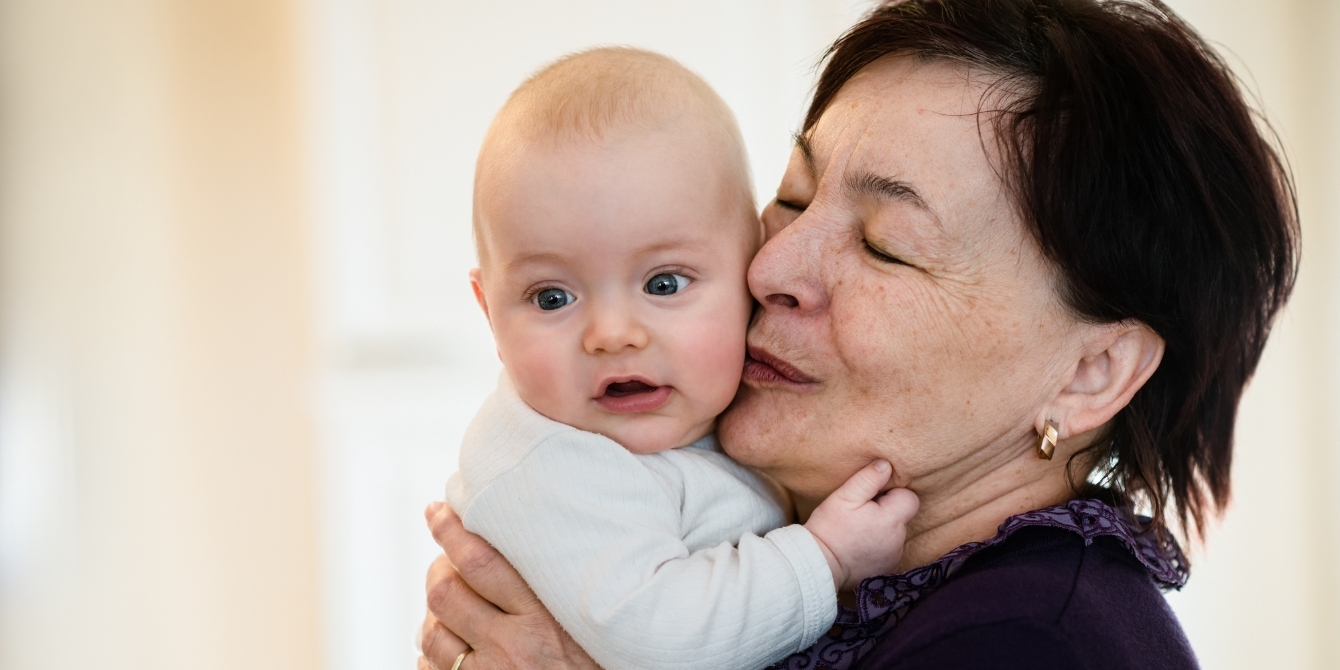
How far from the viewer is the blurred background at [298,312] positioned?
7.93ft

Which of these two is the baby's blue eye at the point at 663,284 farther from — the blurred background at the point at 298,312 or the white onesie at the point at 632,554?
the blurred background at the point at 298,312

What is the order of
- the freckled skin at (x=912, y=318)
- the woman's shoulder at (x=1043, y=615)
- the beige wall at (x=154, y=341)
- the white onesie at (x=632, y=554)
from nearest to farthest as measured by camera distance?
the woman's shoulder at (x=1043, y=615), the white onesie at (x=632, y=554), the freckled skin at (x=912, y=318), the beige wall at (x=154, y=341)

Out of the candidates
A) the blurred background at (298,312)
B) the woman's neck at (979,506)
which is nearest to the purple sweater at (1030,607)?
the woman's neck at (979,506)

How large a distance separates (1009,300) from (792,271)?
0.83 feet

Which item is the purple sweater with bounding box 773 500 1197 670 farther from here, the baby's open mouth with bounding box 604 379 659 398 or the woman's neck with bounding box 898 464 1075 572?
the baby's open mouth with bounding box 604 379 659 398

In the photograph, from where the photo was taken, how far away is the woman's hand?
4.09 feet

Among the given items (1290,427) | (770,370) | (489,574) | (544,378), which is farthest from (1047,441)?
Answer: (1290,427)

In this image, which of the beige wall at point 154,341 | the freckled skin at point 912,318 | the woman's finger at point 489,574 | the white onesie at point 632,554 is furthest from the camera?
the beige wall at point 154,341

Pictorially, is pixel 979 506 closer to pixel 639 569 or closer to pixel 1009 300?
pixel 1009 300

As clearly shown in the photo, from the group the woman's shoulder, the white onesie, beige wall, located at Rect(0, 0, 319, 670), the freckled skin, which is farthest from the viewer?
beige wall, located at Rect(0, 0, 319, 670)

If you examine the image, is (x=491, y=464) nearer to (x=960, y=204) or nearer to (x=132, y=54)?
(x=960, y=204)

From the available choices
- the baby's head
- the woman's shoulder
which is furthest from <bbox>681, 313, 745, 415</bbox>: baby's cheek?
the woman's shoulder

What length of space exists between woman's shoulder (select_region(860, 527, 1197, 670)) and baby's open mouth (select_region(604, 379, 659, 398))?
39cm

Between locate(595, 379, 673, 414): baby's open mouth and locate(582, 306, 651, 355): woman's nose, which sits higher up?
locate(582, 306, 651, 355): woman's nose
